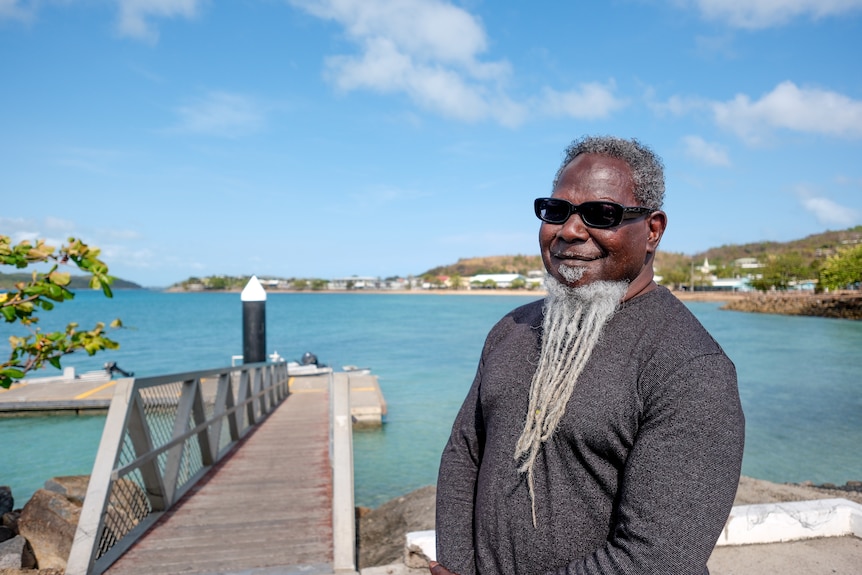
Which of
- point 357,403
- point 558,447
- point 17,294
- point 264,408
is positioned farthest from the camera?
point 357,403

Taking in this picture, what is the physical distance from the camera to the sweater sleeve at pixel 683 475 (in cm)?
116

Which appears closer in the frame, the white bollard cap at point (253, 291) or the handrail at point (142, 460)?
the handrail at point (142, 460)

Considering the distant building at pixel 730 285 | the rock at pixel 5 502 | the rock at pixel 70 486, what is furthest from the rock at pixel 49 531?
the distant building at pixel 730 285

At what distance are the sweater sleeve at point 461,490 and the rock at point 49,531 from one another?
170 inches

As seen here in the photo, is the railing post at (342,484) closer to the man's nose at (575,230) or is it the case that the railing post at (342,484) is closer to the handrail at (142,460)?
the handrail at (142,460)

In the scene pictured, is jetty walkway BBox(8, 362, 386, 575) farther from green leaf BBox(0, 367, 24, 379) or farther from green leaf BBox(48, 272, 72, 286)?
green leaf BBox(48, 272, 72, 286)

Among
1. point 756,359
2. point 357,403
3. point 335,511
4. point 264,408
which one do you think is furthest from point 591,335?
point 756,359

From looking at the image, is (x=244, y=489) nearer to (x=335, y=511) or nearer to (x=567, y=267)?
(x=335, y=511)

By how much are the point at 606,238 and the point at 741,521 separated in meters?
3.09

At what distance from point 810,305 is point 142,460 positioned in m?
78.6

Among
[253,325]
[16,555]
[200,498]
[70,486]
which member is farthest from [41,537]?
[253,325]

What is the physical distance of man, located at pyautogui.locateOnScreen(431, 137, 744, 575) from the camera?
1173mm

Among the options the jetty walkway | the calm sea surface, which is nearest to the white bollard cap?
the calm sea surface

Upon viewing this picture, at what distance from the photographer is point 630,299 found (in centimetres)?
141
